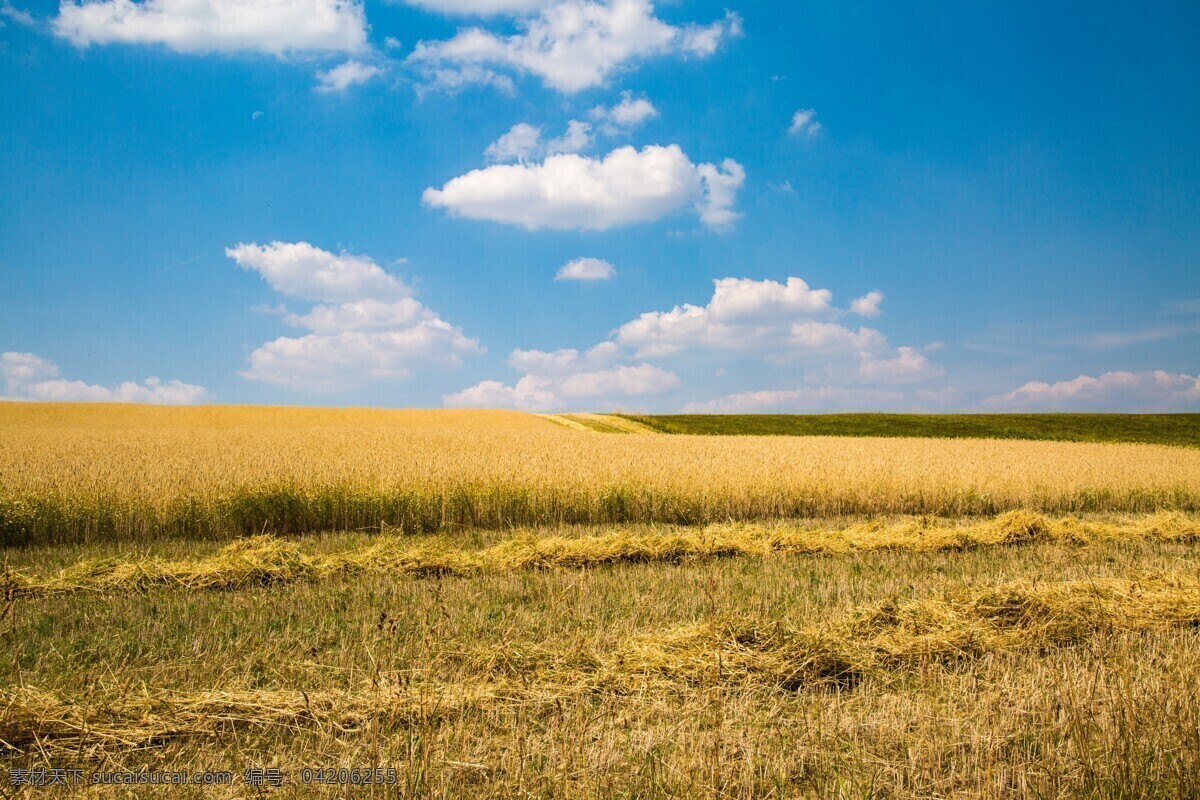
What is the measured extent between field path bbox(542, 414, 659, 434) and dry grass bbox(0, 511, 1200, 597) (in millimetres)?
33815

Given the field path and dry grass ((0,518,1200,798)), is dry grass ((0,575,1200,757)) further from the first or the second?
the field path

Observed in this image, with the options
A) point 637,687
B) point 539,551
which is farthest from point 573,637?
point 539,551

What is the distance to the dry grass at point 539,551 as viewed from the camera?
8133 millimetres

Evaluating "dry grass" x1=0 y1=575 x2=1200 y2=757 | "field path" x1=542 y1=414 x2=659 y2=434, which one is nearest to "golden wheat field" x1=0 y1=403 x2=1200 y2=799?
"dry grass" x1=0 y1=575 x2=1200 y2=757

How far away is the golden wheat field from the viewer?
3584 millimetres

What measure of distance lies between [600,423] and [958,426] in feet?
93.4

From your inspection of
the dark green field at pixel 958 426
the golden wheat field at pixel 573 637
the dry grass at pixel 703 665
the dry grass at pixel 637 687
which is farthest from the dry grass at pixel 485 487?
the dark green field at pixel 958 426

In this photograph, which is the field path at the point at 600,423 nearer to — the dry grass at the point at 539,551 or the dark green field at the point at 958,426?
the dark green field at the point at 958,426

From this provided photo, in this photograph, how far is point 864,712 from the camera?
4.26 metres

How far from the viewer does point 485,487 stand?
1264 centimetres

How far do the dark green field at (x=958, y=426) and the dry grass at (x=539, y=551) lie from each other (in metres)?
32.2

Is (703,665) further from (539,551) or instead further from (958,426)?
(958,426)

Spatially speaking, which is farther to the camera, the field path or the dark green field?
the field path

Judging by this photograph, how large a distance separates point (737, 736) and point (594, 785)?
104 centimetres
